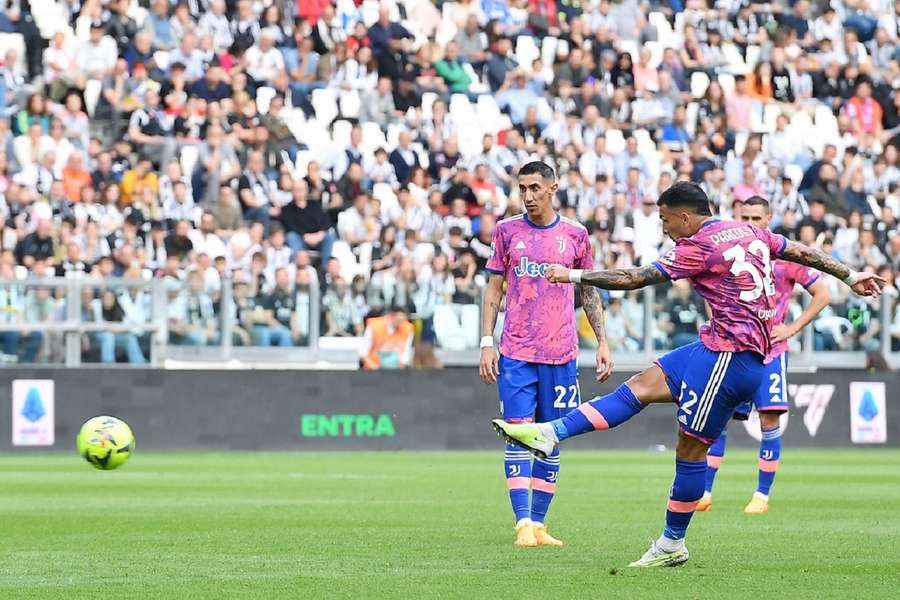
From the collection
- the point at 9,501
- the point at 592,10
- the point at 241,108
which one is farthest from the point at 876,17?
the point at 9,501

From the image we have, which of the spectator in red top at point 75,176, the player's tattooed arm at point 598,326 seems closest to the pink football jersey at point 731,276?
the player's tattooed arm at point 598,326

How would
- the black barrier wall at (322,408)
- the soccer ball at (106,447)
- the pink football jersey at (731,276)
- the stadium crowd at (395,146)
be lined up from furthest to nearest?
the stadium crowd at (395,146)
the black barrier wall at (322,408)
the soccer ball at (106,447)
the pink football jersey at (731,276)

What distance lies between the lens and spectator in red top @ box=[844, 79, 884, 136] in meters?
32.7

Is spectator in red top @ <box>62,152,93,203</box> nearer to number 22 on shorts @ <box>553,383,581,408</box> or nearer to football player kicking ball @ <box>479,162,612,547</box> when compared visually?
football player kicking ball @ <box>479,162,612,547</box>

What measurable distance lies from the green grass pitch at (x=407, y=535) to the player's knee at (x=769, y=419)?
0.72 metres

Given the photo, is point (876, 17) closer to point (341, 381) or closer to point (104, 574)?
point (341, 381)

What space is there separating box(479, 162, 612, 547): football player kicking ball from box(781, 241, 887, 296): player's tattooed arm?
1.96 meters

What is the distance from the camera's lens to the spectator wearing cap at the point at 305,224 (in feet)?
85.0

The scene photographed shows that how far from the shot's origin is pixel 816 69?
3353cm

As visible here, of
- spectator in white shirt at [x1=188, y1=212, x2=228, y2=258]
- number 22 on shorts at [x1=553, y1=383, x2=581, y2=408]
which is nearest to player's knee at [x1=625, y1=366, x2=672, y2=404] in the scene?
number 22 on shorts at [x1=553, y1=383, x2=581, y2=408]

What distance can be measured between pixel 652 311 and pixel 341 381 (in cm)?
450

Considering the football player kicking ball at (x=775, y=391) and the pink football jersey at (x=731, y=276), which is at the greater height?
the pink football jersey at (x=731, y=276)

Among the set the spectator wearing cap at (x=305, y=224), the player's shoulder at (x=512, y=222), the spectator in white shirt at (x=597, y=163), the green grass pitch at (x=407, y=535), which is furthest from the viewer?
the spectator in white shirt at (x=597, y=163)

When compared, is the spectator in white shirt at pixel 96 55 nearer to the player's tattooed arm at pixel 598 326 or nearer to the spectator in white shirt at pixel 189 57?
the spectator in white shirt at pixel 189 57
